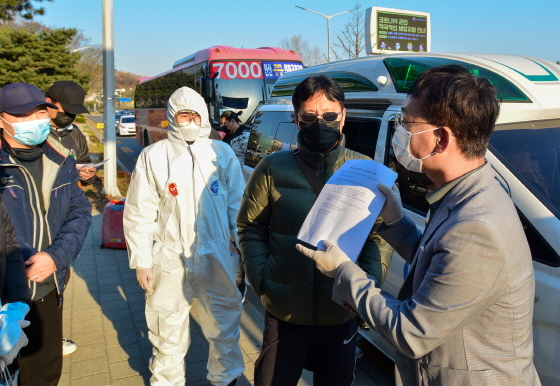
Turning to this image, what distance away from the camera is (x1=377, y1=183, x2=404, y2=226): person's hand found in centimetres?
182

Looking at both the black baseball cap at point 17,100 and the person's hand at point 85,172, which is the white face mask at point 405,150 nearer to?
the black baseball cap at point 17,100

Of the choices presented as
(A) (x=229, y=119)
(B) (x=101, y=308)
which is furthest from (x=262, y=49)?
(B) (x=101, y=308)

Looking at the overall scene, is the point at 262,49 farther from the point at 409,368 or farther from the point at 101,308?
the point at 409,368

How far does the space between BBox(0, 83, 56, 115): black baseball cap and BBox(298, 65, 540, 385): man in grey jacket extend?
2127mm

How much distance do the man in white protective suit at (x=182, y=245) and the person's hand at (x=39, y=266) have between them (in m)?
0.50

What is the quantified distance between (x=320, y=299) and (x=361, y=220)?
0.64m

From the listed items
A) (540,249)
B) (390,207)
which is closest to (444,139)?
(390,207)

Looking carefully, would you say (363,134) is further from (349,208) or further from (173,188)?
Answer: (349,208)

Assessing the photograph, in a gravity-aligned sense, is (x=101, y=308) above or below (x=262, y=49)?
below

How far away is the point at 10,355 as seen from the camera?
1.80 metres

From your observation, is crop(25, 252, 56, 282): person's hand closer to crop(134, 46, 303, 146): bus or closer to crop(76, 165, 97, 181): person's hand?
crop(76, 165, 97, 181): person's hand

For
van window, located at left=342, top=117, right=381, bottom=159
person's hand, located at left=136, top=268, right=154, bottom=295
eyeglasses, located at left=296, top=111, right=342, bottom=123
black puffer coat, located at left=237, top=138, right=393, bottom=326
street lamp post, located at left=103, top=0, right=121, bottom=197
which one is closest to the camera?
black puffer coat, located at left=237, top=138, right=393, bottom=326

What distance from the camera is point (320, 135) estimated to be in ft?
7.64

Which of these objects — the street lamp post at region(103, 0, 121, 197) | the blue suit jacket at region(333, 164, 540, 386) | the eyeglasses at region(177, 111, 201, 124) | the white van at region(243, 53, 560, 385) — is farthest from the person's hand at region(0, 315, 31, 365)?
the street lamp post at region(103, 0, 121, 197)
